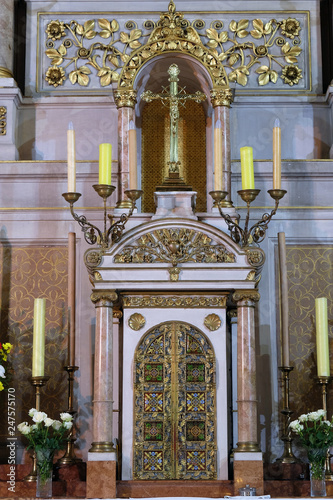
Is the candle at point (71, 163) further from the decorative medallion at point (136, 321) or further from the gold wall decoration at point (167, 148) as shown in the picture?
the gold wall decoration at point (167, 148)

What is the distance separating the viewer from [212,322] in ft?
29.3

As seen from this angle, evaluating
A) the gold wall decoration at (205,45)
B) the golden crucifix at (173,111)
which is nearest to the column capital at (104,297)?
the golden crucifix at (173,111)

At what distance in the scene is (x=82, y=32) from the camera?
36.2ft

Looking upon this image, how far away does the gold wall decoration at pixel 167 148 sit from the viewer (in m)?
10.9

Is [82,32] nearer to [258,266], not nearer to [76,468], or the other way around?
[258,266]

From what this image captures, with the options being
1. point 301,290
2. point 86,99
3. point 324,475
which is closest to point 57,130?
point 86,99

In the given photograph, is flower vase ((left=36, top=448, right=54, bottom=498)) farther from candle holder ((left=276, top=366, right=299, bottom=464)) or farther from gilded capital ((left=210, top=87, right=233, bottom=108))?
gilded capital ((left=210, top=87, right=233, bottom=108))

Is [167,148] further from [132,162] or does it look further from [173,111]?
[132,162]

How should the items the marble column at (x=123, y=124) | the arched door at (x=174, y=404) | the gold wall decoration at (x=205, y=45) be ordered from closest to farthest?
1. the arched door at (x=174, y=404)
2. the marble column at (x=123, y=124)
3. the gold wall decoration at (x=205, y=45)

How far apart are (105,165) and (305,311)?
2.48 m

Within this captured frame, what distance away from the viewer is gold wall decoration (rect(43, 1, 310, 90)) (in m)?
10.9

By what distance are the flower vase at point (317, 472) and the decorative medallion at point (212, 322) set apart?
52.0 inches

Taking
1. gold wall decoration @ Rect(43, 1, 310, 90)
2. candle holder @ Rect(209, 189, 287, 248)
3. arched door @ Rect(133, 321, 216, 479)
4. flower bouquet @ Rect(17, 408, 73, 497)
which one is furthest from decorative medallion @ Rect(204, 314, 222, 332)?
gold wall decoration @ Rect(43, 1, 310, 90)

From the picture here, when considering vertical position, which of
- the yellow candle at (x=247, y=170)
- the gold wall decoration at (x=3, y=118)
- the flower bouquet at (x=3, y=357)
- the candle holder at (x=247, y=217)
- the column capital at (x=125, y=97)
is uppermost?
the column capital at (x=125, y=97)
